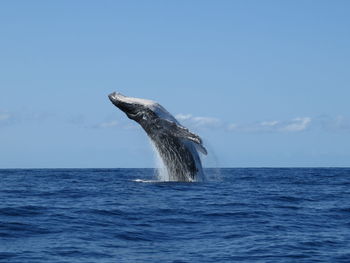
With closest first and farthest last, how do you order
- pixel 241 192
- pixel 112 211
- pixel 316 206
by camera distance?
pixel 112 211 → pixel 316 206 → pixel 241 192

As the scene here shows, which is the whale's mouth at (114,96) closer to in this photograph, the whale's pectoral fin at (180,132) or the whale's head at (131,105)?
the whale's head at (131,105)

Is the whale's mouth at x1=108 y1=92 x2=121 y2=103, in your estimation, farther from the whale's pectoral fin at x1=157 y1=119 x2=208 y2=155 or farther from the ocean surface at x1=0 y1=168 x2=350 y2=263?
the ocean surface at x1=0 y1=168 x2=350 y2=263

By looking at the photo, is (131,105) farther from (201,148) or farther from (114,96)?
(201,148)

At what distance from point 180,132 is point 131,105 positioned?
2.15 meters

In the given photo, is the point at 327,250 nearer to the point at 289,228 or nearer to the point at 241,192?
the point at 289,228

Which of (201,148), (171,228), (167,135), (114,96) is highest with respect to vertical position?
(114,96)

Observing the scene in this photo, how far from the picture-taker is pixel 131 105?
22.7 m

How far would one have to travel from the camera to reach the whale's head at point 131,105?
2252 cm

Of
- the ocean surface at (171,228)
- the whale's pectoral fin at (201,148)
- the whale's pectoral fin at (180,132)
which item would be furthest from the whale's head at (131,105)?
the ocean surface at (171,228)

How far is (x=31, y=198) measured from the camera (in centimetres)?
1728

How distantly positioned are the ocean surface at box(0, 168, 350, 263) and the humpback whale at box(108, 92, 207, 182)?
4.21 meters

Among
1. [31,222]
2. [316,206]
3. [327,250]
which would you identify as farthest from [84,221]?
[316,206]

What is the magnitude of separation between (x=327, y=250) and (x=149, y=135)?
43.1 ft

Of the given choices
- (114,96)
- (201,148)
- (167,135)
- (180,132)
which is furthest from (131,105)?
(201,148)
